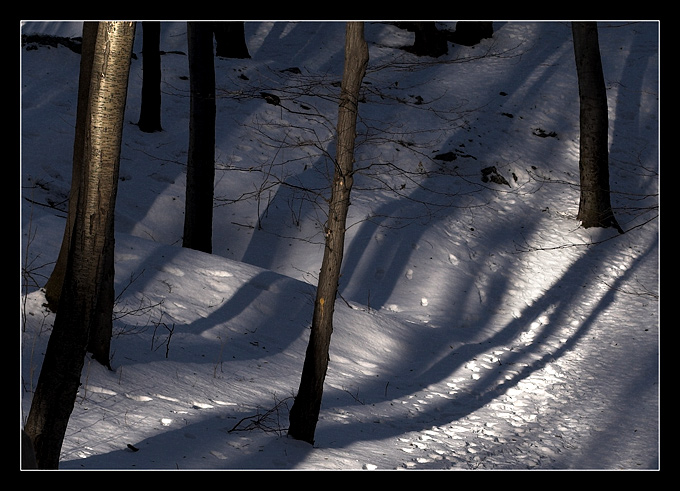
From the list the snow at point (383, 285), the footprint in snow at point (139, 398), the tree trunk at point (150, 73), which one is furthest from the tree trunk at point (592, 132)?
the footprint in snow at point (139, 398)

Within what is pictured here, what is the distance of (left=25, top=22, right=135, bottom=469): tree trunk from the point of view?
4359mm

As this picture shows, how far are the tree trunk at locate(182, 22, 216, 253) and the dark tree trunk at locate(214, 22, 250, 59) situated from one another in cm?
709

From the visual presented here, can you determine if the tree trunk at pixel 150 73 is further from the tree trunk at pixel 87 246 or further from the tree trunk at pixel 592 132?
the tree trunk at pixel 87 246

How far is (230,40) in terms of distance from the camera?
16812 millimetres

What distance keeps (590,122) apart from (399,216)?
12.7 feet

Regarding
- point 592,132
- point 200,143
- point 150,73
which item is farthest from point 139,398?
point 592,132

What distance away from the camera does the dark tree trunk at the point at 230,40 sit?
16.6 m

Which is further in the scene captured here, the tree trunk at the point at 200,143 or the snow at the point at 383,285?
the tree trunk at the point at 200,143

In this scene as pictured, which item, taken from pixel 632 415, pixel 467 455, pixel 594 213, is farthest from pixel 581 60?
pixel 467 455

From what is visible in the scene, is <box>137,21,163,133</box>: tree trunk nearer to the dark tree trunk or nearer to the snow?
the snow

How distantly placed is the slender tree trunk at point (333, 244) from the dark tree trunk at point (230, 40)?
1199 centimetres

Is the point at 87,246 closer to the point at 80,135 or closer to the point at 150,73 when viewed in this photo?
the point at 80,135

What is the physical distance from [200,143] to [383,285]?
339 centimetres

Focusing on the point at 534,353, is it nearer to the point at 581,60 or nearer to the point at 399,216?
the point at 399,216
